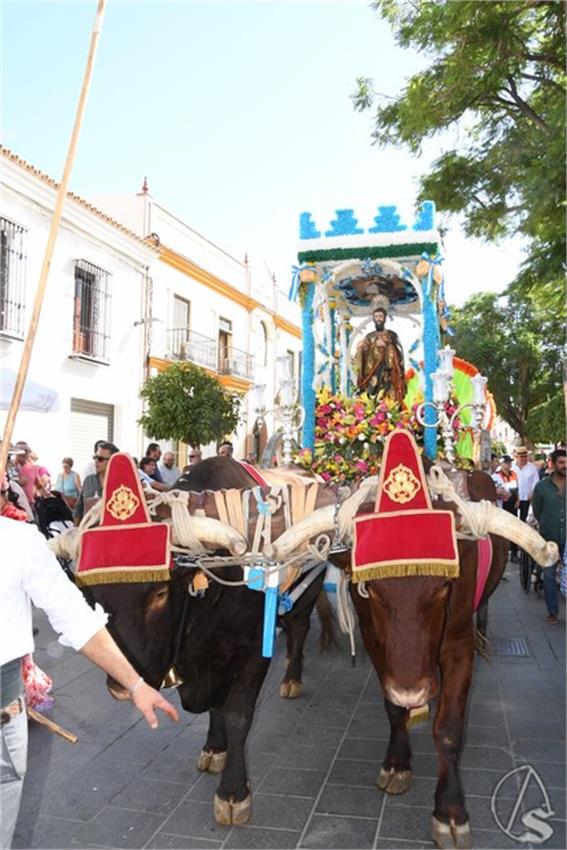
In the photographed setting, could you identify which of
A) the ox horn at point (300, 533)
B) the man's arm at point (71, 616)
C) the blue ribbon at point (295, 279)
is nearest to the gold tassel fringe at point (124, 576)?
the ox horn at point (300, 533)

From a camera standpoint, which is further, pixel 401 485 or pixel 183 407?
pixel 183 407

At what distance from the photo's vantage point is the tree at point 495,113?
7.78 meters

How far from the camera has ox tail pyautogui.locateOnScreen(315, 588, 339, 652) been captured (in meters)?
6.28

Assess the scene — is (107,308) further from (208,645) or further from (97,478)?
(208,645)

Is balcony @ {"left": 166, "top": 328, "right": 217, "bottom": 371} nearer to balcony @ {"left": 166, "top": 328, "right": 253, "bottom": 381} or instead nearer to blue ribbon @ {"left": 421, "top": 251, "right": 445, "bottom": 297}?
balcony @ {"left": 166, "top": 328, "right": 253, "bottom": 381}

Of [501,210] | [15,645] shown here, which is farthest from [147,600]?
[501,210]

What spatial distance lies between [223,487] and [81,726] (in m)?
2.13

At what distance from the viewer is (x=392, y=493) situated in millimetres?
3283

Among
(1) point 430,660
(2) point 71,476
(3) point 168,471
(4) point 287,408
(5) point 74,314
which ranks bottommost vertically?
(1) point 430,660

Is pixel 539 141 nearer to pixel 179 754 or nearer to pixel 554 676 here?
pixel 554 676

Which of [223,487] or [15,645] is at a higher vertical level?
[223,487]

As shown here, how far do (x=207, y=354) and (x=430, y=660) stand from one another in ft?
70.5

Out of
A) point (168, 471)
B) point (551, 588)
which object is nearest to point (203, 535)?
point (551, 588)

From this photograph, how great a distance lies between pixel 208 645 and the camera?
3.77 m
